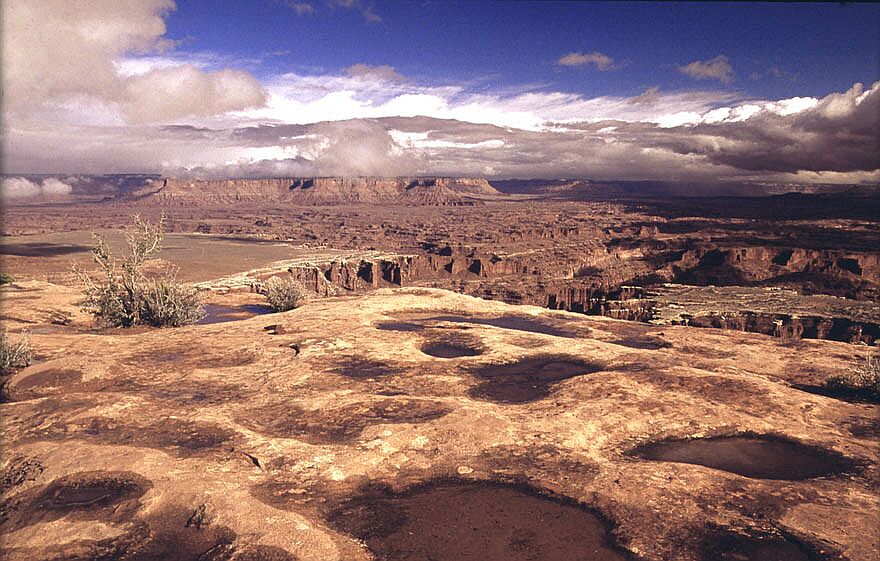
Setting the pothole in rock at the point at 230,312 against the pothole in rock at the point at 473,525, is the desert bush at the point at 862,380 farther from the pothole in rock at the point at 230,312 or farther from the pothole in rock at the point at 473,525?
the pothole in rock at the point at 230,312

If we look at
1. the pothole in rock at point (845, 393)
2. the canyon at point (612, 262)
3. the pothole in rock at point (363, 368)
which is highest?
the pothole in rock at point (363, 368)

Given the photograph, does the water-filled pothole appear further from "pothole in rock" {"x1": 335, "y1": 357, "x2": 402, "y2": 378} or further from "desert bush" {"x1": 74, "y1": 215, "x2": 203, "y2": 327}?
"desert bush" {"x1": 74, "y1": 215, "x2": 203, "y2": 327}

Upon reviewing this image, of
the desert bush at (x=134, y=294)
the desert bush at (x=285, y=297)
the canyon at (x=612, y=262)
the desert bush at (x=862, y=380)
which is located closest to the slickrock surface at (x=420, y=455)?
the desert bush at (x=862, y=380)

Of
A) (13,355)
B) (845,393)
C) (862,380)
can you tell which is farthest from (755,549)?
(13,355)

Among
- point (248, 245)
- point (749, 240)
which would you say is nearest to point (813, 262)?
point (749, 240)

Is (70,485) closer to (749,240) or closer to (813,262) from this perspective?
(813,262)

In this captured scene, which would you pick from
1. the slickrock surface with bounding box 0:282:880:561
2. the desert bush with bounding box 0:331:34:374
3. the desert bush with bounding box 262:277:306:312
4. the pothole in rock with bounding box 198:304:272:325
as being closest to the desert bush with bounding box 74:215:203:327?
the slickrock surface with bounding box 0:282:880:561
